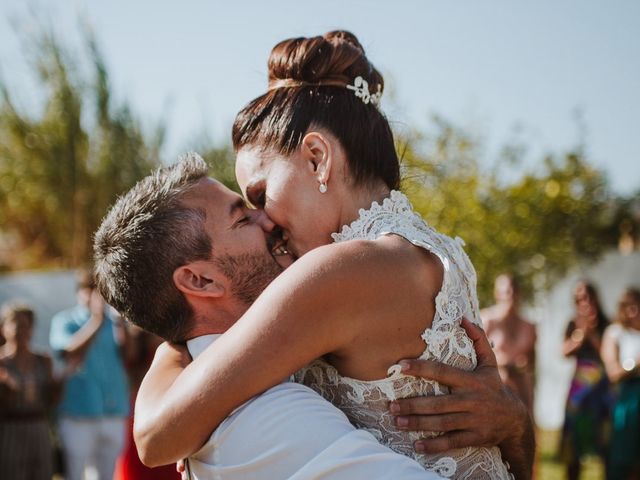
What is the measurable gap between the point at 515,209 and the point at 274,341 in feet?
44.3

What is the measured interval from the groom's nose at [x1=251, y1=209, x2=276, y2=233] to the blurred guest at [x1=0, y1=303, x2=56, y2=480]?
7059 millimetres

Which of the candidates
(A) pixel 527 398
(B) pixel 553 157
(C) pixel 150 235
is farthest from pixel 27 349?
(B) pixel 553 157

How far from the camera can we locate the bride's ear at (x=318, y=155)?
2.44 m

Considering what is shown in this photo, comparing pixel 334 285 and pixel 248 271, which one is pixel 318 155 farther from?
pixel 334 285

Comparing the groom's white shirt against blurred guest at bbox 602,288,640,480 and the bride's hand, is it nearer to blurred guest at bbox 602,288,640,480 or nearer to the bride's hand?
the bride's hand

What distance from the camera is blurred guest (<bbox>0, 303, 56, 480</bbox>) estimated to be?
8648 mm

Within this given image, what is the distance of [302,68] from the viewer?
261 cm

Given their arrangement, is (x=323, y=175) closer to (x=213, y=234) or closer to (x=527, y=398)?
(x=213, y=234)

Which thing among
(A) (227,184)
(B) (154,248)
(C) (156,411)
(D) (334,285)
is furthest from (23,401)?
(D) (334,285)

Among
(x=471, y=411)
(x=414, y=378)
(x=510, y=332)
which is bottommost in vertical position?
(x=510, y=332)

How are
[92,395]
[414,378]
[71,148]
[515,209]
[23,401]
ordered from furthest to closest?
[71,148], [515,209], [92,395], [23,401], [414,378]

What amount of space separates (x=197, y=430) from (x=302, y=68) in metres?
1.21

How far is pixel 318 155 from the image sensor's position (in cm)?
246

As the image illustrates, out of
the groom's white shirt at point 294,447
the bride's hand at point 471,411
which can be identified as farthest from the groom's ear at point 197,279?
the bride's hand at point 471,411
